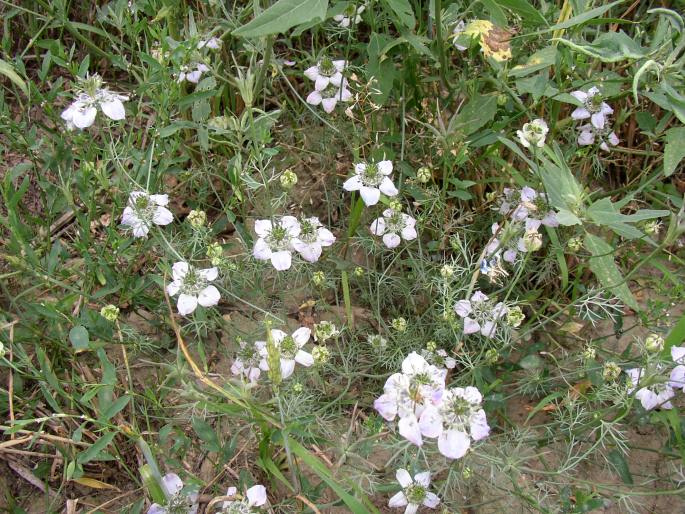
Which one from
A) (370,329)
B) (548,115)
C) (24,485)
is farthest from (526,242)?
(24,485)

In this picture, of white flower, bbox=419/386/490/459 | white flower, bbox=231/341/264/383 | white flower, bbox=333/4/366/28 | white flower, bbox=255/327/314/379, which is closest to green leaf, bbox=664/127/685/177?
white flower, bbox=419/386/490/459

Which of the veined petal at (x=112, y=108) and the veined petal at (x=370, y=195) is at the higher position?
the veined petal at (x=112, y=108)

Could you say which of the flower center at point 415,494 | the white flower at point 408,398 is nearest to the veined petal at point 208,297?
the white flower at point 408,398

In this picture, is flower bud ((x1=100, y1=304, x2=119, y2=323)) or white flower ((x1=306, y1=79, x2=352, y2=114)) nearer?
flower bud ((x1=100, y1=304, x2=119, y2=323))

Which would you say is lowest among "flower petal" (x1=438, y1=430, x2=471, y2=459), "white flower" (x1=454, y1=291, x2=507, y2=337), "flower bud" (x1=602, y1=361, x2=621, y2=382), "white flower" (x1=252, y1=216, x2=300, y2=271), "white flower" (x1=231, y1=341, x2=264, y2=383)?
"flower bud" (x1=602, y1=361, x2=621, y2=382)

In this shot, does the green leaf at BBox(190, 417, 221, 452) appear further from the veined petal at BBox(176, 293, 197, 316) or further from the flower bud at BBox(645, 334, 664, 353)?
the flower bud at BBox(645, 334, 664, 353)

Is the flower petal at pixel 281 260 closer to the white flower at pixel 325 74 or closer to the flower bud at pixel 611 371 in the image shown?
the white flower at pixel 325 74

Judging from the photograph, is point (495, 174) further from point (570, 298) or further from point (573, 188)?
point (573, 188)
